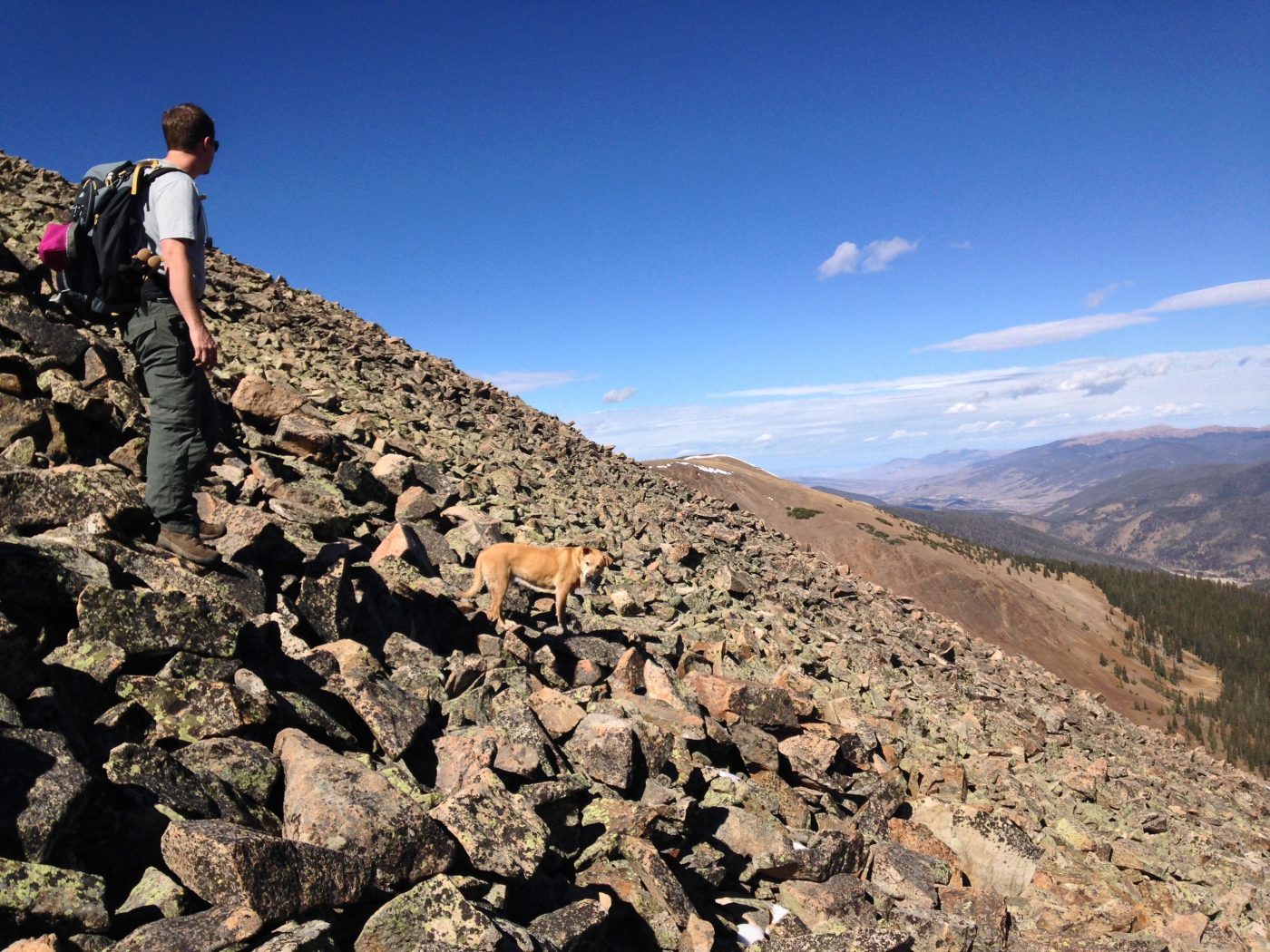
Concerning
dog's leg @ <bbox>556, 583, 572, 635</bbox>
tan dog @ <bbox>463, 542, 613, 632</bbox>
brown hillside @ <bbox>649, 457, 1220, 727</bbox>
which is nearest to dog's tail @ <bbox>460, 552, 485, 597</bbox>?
tan dog @ <bbox>463, 542, 613, 632</bbox>

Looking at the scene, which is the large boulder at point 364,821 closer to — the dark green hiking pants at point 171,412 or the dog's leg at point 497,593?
the dark green hiking pants at point 171,412

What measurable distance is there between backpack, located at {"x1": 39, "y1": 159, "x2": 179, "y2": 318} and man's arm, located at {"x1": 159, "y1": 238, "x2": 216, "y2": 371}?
0.27 m

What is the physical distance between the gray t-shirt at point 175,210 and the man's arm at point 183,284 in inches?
2.3

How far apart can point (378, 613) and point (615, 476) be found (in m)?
18.4

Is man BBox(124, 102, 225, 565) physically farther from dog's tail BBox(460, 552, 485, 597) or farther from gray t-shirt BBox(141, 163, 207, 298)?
dog's tail BBox(460, 552, 485, 597)

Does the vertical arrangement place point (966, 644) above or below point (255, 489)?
below

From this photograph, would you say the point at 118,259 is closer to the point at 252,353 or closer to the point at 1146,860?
the point at 252,353

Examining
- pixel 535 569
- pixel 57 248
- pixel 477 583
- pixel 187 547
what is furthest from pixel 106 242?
pixel 535 569

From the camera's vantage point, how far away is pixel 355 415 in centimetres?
1648

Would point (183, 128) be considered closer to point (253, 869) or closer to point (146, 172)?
point (146, 172)

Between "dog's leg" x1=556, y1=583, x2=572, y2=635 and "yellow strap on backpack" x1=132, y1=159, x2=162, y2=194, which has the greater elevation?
"yellow strap on backpack" x1=132, y1=159, x2=162, y2=194

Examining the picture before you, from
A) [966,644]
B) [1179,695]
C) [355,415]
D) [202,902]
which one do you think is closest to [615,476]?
[355,415]

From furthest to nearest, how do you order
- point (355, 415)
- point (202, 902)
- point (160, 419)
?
1. point (355, 415)
2. point (160, 419)
3. point (202, 902)

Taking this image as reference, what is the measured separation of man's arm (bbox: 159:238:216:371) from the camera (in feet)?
18.4
